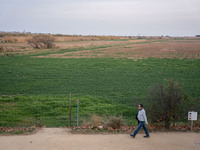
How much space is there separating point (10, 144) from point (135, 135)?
5.25 metres

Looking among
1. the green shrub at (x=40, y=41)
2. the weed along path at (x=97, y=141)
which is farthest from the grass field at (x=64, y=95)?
the green shrub at (x=40, y=41)

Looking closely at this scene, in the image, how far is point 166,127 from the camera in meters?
10.8

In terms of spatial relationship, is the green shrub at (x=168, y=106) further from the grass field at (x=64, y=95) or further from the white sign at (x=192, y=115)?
the grass field at (x=64, y=95)

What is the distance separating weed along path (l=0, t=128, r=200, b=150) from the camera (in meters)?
8.67

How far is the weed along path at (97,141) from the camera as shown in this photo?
8672 mm

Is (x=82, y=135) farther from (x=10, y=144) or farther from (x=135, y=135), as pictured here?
(x=10, y=144)

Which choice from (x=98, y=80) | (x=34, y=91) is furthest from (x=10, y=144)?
(x=98, y=80)

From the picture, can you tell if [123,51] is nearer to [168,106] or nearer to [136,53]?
[136,53]

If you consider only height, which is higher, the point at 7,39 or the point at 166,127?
the point at 7,39

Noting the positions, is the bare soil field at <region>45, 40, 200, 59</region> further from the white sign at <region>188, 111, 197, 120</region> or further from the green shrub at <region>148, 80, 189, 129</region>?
the white sign at <region>188, 111, 197, 120</region>

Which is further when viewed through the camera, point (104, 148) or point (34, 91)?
point (34, 91)

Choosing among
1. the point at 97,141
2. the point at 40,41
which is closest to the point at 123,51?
the point at 40,41

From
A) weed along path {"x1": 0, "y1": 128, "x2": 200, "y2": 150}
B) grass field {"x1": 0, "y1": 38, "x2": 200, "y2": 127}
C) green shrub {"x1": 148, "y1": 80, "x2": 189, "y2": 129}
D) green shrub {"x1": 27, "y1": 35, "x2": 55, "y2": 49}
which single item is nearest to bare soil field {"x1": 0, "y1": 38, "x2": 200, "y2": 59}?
green shrub {"x1": 27, "y1": 35, "x2": 55, "y2": 49}

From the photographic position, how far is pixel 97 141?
9.23 meters
